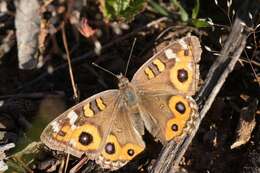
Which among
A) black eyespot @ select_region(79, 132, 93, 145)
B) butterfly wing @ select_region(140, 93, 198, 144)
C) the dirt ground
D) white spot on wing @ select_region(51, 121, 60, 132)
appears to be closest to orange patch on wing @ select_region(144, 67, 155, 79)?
butterfly wing @ select_region(140, 93, 198, 144)

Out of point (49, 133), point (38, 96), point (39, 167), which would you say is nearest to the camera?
point (49, 133)

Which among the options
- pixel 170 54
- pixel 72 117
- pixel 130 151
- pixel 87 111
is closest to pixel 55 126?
pixel 72 117

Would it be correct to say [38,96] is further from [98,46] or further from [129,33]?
[129,33]

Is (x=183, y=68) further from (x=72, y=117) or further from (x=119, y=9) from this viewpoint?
(x=119, y=9)

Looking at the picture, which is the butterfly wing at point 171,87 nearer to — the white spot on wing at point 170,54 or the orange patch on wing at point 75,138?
the white spot on wing at point 170,54

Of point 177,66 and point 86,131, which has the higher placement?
point 177,66

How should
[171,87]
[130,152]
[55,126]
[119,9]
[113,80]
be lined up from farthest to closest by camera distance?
1. [119,9]
2. [113,80]
3. [171,87]
4. [130,152]
5. [55,126]

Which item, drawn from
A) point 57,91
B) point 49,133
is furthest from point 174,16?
point 49,133
